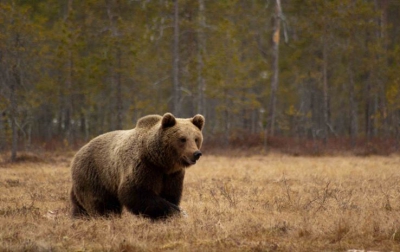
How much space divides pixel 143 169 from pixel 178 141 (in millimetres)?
573

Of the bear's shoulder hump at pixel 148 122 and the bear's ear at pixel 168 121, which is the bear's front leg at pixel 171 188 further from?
the bear's shoulder hump at pixel 148 122

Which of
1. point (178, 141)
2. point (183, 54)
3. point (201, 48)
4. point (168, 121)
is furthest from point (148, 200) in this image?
point (183, 54)

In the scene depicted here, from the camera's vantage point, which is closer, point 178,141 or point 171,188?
point 178,141

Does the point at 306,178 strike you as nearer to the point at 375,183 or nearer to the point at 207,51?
the point at 375,183

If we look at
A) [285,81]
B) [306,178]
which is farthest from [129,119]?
[306,178]

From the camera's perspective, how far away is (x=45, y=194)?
413 inches

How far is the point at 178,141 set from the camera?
6.86m

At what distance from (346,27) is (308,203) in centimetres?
1849

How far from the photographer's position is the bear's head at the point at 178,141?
22.2 ft

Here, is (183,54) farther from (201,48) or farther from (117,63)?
(117,63)

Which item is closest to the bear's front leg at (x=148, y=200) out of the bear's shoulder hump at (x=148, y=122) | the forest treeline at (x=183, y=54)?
the bear's shoulder hump at (x=148, y=122)

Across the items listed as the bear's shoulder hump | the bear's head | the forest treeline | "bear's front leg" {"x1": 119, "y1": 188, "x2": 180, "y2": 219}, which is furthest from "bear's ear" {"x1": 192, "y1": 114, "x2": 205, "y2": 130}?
the forest treeline

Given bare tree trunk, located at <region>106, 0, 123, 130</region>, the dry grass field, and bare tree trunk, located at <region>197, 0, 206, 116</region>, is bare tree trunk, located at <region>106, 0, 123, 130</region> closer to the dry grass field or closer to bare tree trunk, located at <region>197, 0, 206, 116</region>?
bare tree trunk, located at <region>197, 0, 206, 116</region>

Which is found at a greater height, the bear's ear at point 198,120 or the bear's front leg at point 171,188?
the bear's ear at point 198,120
